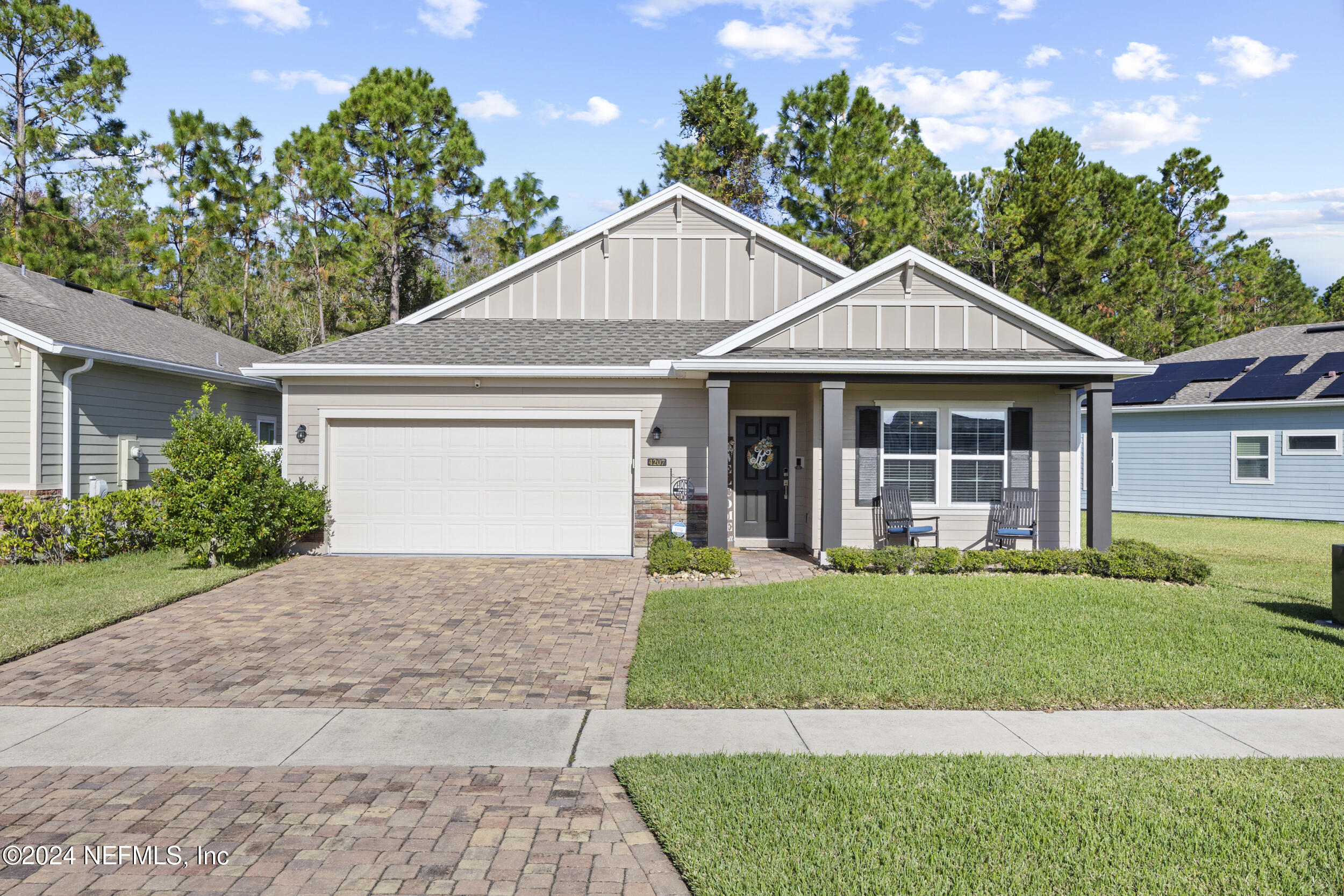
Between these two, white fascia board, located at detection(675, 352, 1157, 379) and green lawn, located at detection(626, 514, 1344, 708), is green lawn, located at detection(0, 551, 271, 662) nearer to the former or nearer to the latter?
green lawn, located at detection(626, 514, 1344, 708)

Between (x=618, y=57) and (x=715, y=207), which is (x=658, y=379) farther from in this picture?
(x=618, y=57)

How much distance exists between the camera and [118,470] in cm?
1274

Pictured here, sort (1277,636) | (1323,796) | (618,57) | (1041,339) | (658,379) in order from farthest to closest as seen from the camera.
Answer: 1. (618,57)
2. (658,379)
3. (1041,339)
4. (1277,636)
5. (1323,796)

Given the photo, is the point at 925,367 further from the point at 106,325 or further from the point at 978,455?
the point at 106,325

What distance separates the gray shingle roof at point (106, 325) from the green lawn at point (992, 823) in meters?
12.2

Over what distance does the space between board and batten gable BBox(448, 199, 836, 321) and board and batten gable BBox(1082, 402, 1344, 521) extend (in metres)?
8.21

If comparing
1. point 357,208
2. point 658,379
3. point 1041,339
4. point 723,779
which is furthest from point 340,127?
point 723,779

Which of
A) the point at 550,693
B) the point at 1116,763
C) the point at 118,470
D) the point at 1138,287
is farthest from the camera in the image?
the point at 1138,287

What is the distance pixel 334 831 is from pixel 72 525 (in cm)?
991

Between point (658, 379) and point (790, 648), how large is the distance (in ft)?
20.0

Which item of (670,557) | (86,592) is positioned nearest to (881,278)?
(670,557)

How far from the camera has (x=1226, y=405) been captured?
18.0 meters

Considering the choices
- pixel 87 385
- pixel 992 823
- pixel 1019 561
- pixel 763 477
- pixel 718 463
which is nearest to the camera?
pixel 992 823

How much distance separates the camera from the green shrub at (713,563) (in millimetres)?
10141
